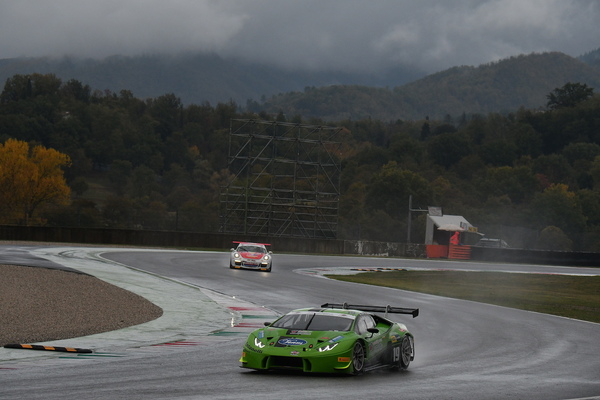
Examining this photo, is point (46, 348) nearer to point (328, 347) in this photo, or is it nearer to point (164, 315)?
point (328, 347)

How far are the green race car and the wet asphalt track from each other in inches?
8.7

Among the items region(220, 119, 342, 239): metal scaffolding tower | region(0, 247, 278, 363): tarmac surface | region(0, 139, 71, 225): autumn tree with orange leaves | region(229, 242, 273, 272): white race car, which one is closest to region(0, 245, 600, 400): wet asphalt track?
region(0, 247, 278, 363): tarmac surface

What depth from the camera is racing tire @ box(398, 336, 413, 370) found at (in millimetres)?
15254

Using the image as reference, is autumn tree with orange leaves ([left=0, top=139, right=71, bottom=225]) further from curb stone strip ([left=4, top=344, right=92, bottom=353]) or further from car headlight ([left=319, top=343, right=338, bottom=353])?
car headlight ([left=319, top=343, right=338, bottom=353])

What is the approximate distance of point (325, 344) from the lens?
44.9ft

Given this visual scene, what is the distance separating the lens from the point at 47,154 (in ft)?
449

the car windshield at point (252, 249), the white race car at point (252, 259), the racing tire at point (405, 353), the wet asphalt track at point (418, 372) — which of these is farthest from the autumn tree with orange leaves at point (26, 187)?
the racing tire at point (405, 353)

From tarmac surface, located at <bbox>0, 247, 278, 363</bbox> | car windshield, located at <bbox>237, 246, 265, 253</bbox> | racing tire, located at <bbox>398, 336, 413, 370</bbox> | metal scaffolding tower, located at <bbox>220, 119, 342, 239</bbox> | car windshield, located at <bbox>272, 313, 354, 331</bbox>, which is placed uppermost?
metal scaffolding tower, located at <bbox>220, 119, 342, 239</bbox>

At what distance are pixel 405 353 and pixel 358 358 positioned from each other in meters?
1.71

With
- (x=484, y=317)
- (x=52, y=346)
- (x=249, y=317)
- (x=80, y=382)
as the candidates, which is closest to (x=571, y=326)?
(x=484, y=317)

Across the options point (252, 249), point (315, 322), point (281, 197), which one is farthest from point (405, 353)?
point (281, 197)

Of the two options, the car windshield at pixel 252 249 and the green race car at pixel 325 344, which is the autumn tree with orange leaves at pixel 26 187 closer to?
the car windshield at pixel 252 249

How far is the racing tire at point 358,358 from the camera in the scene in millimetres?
13891

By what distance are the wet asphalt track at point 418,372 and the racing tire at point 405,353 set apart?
24cm
